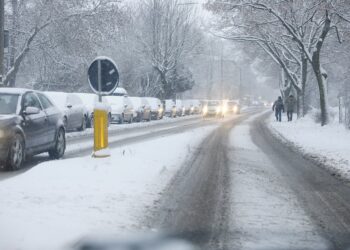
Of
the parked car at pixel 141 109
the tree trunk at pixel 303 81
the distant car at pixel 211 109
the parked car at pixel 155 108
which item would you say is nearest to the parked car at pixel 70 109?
the parked car at pixel 141 109

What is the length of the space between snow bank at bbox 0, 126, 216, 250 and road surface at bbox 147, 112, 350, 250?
1.29ft

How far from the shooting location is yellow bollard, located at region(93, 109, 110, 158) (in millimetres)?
11336

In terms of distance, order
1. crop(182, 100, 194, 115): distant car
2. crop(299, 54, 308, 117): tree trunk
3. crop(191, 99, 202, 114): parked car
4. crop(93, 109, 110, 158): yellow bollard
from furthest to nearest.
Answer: crop(191, 99, 202, 114): parked car → crop(182, 100, 194, 115): distant car → crop(299, 54, 308, 117): tree trunk → crop(93, 109, 110, 158): yellow bollard

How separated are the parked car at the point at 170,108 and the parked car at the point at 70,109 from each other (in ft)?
78.0

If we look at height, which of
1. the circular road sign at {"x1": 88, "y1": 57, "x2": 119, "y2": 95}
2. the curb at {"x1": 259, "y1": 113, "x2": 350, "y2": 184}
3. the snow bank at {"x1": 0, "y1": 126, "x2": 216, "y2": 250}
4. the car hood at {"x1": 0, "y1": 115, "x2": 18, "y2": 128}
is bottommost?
the curb at {"x1": 259, "y1": 113, "x2": 350, "y2": 184}

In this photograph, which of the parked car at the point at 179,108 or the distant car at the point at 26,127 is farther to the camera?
the parked car at the point at 179,108

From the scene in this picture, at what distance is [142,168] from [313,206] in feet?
12.7

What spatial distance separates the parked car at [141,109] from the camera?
3706cm

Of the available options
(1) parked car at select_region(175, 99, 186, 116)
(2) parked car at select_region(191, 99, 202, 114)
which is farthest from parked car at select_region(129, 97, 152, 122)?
(2) parked car at select_region(191, 99, 202, 114)

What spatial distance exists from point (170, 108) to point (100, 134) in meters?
38.9

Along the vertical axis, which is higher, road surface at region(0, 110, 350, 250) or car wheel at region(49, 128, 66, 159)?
car wheel at region(49, 128, 66, 159)

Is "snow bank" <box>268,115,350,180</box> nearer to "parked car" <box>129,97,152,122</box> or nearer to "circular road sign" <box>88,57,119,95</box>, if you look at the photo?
"circular road sign" <box>88,57,119,95</box>

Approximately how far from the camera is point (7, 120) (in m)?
10.8

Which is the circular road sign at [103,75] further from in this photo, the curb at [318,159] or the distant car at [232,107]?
the distant car at [232,107]
